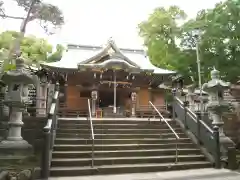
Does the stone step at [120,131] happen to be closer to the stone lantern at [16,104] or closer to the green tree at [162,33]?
the stone lantern at [16,104]

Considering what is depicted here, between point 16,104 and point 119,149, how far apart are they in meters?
4.03

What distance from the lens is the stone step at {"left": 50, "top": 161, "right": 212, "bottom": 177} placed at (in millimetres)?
7809

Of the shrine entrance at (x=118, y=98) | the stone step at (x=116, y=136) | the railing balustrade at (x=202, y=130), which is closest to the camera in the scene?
the railing balustrade at (x=202, y=130)

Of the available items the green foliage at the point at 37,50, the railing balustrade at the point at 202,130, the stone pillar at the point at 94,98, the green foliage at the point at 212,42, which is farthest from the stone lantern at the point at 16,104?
the green foliage at the point at 37,50

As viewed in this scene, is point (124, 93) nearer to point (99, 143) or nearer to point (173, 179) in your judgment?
point (99, 143)

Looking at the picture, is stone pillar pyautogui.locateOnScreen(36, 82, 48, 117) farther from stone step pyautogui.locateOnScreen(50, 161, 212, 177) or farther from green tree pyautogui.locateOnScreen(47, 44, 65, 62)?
green tree pyautogui.locateOnScreen(47, 44, 65, 62)

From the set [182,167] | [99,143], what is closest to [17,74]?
[99,143]

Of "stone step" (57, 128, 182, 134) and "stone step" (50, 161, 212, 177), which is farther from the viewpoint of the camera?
"stone step" (57, 128, 182, 134)

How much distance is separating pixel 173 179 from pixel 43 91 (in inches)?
444

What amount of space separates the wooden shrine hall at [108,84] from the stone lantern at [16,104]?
7.80 m

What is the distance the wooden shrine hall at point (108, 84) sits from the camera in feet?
58.7

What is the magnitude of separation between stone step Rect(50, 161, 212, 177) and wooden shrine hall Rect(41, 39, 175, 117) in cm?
878

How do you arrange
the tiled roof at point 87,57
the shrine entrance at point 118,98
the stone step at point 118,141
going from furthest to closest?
the shrine entrance at point 118,98
the tiled roof at point 87,57
the stone step at point 118,141

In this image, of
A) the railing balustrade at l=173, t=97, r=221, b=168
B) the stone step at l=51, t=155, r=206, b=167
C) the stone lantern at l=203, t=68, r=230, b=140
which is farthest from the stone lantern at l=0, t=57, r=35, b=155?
the stone lantern at l=203, t=68, r=230, b=140
